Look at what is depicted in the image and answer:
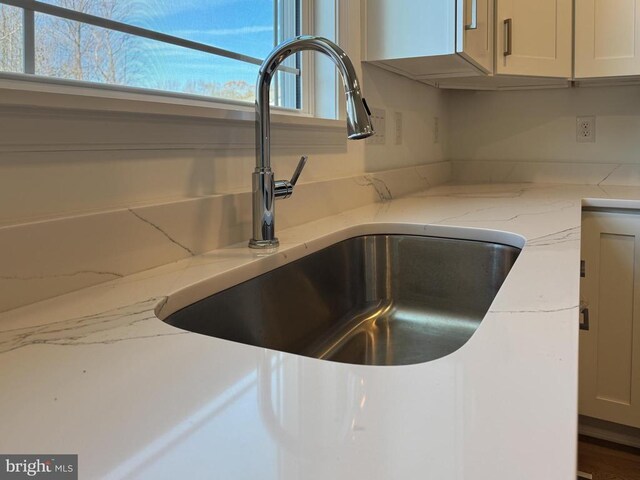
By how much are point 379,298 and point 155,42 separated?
2.42 feet

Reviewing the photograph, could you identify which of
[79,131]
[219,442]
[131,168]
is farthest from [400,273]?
[219,442]

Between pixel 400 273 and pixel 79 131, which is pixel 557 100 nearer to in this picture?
pixel 400 273

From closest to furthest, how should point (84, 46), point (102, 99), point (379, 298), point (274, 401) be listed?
1. point (274, 401)
2. point (102, 99)
3. point (84, 46)
4. point (379, 298)

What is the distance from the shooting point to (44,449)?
36cm

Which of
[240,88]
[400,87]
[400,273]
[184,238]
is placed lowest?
[400,273]

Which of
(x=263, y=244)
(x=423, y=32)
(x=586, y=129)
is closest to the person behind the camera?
(x=263, y=244)

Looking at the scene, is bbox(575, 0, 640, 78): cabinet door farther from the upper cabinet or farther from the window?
the window

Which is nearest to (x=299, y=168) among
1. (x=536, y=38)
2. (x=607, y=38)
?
(x=536, y=38)

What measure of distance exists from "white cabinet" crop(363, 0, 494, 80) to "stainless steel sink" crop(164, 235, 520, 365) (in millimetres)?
677

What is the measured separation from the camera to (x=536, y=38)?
2.02m

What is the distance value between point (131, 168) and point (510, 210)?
1078 mm

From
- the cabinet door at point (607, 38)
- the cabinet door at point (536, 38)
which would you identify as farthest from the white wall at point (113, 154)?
the cabinet door at point (607, 38)

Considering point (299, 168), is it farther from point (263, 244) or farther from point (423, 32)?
point (423, 32)

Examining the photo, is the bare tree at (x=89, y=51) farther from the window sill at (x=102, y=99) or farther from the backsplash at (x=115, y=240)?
the backsplash at (x=115, y=240)
